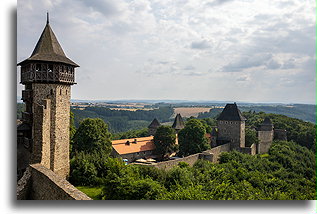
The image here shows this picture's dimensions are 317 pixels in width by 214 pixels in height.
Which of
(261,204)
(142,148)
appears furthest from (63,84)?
(142,148)

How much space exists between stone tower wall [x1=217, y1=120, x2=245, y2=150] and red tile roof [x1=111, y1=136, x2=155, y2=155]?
270 inches

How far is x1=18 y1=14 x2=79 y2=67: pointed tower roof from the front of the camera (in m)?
8.42

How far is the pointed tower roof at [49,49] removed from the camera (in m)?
8.42

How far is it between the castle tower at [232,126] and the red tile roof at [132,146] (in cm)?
691

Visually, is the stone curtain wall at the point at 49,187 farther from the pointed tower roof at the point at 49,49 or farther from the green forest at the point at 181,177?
the pointed tower roof at the point at 49,49

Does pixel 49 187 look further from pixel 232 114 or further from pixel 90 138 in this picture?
pixel 232 114

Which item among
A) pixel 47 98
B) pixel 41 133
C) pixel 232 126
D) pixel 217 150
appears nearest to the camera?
pixel 41 133

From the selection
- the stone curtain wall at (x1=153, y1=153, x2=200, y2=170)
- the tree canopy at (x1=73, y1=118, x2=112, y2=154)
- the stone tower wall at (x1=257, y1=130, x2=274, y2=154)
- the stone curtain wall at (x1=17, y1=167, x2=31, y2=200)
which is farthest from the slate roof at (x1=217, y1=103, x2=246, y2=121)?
the stone curtain wall at (x1=17, y1=167, x2=31, y2=200)

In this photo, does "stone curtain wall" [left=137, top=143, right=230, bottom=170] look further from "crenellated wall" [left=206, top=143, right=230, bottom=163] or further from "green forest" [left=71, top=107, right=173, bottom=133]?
"green forest" [left=71, top=107, right=173, bottom=133]

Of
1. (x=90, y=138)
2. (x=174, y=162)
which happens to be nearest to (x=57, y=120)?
(x=90, y=138)

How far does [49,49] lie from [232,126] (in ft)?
61.4

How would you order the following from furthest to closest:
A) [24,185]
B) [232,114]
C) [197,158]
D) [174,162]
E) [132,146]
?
[232,114] < [132,146] < [197,158] < [174,162] < [24,185]

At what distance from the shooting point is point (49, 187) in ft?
22.0

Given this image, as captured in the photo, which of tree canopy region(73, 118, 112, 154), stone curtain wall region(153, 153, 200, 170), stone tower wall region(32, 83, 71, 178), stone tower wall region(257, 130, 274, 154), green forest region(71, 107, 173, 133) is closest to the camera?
stone tower wall region(32, 83, 71, 178)
